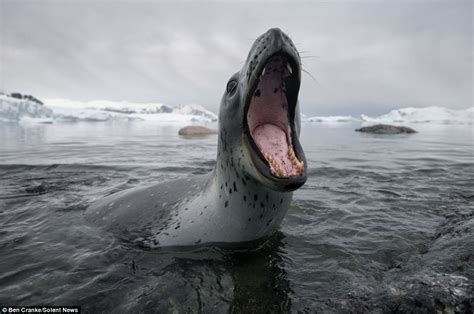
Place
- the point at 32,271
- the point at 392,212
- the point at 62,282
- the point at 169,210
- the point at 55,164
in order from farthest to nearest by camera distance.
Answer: the point at 55,164
the point at 392,212
the point at 169,210
the point at 32,271
the point at 62,282

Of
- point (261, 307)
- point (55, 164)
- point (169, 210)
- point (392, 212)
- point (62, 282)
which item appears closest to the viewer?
point (261, 307)

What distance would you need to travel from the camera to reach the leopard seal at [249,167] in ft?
7.83

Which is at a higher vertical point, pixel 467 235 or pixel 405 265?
pixel 467 235

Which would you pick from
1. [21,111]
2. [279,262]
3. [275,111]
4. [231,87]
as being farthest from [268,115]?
[21,111]

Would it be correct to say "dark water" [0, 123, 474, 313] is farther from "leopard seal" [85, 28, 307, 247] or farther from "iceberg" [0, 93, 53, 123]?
"iceberg" [0, 93, 53, 123]

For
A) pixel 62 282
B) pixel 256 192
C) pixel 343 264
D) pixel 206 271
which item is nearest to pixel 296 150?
pixel 256 192

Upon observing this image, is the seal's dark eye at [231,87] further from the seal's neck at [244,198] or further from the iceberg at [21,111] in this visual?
the iceberg at [21,111]

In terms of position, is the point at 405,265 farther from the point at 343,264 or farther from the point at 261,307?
the point at 261,307

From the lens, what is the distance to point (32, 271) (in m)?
2.70

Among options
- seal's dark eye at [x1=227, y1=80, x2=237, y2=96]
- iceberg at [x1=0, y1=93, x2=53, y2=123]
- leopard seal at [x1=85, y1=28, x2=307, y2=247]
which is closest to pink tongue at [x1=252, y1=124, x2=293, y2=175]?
leopard seal at [x1=85, y1=28, x2=307, y2=247]

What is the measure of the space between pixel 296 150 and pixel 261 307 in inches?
45.9

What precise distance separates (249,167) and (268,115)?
67cm

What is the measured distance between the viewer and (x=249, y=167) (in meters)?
2.48

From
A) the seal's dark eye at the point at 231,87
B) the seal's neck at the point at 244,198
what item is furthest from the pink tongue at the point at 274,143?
the seal's dark eye at the point at 231,87
